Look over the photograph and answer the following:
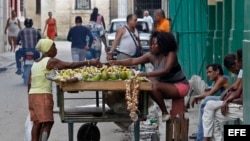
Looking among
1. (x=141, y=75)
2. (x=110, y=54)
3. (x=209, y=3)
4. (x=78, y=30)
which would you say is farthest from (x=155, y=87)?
(x=78, y=30)

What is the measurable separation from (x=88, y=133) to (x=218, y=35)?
18.0ft

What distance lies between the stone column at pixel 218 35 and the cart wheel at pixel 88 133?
15.6 ft

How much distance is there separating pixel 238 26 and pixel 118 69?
268 cm

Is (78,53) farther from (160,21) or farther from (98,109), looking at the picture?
(98,109)

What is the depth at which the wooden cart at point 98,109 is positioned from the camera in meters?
10.2

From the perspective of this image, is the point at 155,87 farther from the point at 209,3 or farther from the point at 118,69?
the point at 209,3

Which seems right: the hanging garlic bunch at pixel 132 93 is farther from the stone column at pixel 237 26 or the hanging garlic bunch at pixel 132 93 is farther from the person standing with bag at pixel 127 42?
the person standing with bag at pixel 127 42

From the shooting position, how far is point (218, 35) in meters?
16.9

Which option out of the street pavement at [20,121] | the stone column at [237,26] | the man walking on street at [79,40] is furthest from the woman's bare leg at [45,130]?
the man walking on street at [79,40]

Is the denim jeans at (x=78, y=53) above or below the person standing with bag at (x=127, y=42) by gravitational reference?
below

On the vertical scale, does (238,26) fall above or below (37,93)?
above

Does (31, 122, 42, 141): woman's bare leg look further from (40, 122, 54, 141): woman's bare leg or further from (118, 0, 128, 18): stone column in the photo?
(118, 0, 128, 18): stone column

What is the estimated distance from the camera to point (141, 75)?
10.7 m

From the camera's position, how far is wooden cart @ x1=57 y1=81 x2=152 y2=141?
33.6 feet
